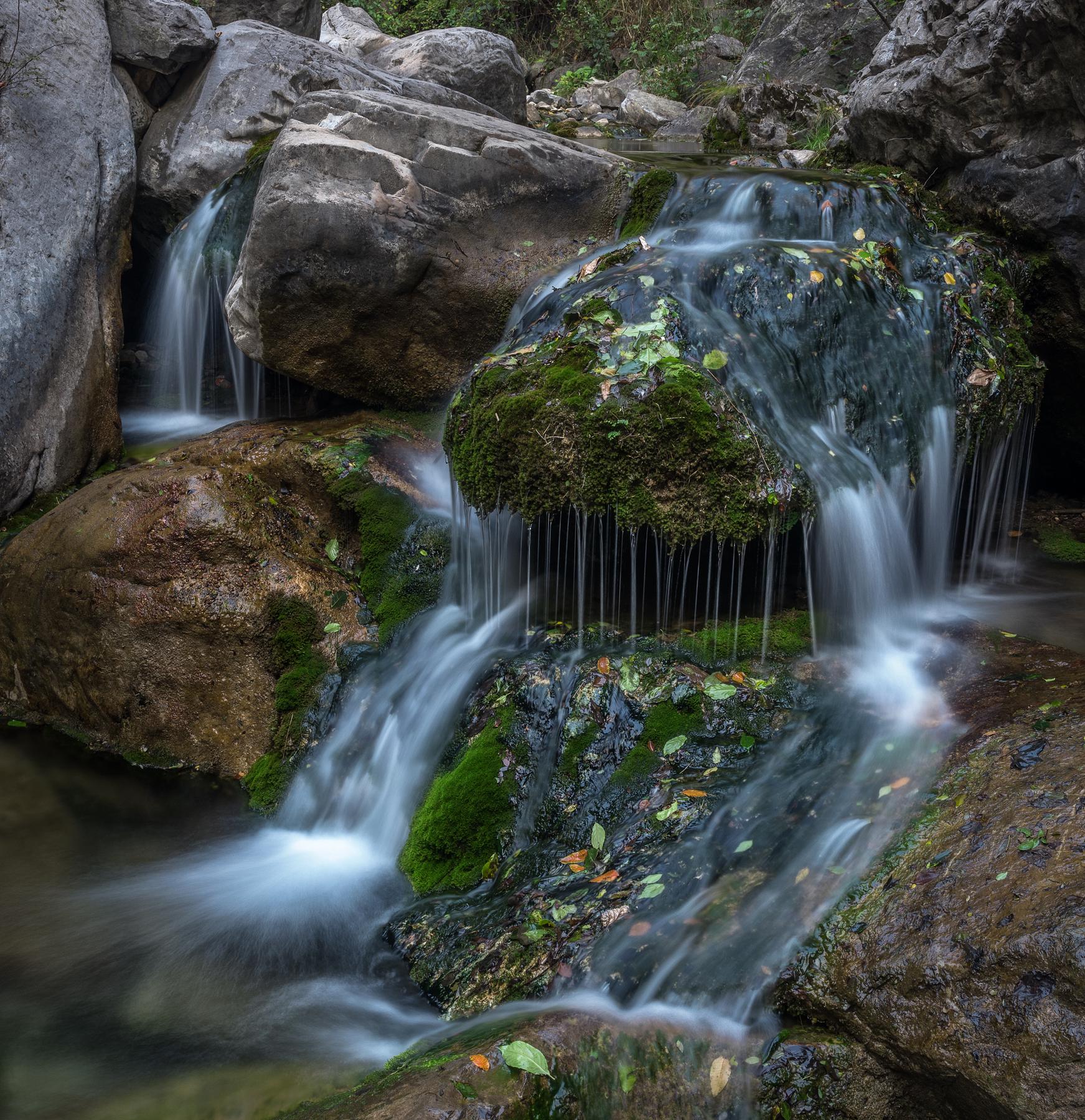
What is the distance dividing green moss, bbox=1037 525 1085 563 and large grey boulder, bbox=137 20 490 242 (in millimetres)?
7424

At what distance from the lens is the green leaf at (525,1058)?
8.33 ft

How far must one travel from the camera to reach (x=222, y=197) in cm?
786

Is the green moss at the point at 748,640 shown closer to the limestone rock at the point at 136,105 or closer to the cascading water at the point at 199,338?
the cascading water at the point at 199,338

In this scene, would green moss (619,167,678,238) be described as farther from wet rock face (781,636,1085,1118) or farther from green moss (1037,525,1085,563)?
wet rock face (781,636,1085,1118)

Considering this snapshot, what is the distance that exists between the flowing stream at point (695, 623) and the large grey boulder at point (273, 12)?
279 inches

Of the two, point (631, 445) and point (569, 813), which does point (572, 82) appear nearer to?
point (631, 445)

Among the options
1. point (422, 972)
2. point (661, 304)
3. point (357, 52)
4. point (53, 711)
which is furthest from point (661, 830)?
point (357, 52)

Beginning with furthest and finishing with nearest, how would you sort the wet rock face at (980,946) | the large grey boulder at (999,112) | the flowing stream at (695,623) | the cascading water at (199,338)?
the cascading water at (199,338) < the large grey boulder at (999,112) < the flowing stream at (695,623) < the wet rock face at (980,946)

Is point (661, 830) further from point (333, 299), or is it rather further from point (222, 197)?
point (222, 197)

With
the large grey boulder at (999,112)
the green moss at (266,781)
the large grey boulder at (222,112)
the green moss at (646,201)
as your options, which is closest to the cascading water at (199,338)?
the large grey boulder at (222,112)

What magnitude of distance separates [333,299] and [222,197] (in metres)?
2.51

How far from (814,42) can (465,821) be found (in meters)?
15.0

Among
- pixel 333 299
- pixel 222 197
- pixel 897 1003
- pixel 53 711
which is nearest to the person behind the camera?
pixel 897 1003

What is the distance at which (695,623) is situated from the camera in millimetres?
4594
